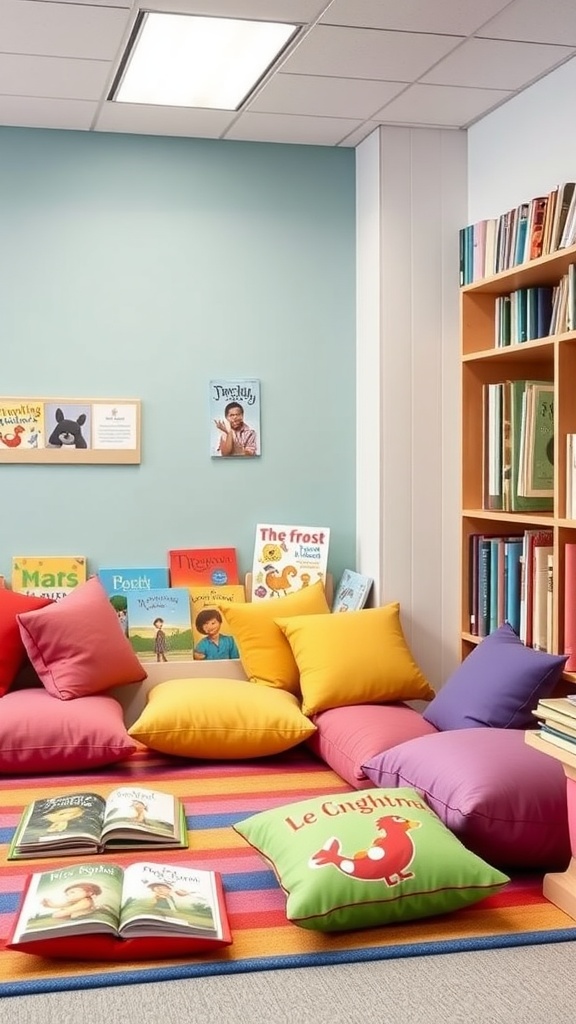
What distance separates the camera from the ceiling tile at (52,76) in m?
3.43

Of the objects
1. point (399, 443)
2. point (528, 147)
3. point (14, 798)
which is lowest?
point (14, 798)

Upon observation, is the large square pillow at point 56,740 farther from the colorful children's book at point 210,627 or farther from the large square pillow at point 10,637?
the colorful children's book at point 210,627

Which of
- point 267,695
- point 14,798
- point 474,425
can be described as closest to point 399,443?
point 474,425

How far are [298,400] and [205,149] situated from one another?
995mm

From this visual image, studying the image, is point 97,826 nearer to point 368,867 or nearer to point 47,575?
point 368,867

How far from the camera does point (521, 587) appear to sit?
374 centimetres

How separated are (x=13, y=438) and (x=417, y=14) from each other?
1993 millimetres

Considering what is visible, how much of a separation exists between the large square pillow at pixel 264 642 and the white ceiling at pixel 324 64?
173 centimetres

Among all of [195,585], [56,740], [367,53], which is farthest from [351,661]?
[367,53]

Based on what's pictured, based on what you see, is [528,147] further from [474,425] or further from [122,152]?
[122,152]

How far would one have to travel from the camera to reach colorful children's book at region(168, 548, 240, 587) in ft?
14.0

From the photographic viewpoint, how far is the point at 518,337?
12.4ft

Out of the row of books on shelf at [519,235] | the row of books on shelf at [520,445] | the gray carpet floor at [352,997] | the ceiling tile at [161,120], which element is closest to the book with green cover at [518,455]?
the row of books on shelf at [520,445]

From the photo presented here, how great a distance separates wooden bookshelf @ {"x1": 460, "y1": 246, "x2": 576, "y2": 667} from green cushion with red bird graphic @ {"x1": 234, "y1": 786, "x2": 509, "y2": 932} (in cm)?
110
